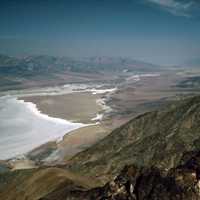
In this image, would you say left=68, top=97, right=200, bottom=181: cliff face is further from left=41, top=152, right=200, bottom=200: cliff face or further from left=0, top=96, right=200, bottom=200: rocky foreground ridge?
left=41, top=152, right=200, bottom=200: cliff face

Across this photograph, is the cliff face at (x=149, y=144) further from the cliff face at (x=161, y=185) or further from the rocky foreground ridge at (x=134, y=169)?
the cliff face at (x=161, y=185)

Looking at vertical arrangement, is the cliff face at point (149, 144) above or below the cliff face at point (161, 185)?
below

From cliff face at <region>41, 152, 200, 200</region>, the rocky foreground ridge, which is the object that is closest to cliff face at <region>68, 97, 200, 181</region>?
the rocky foreground ridge

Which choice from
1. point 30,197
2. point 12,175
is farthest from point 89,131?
point 30,197

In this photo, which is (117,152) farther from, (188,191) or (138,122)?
(188,191)

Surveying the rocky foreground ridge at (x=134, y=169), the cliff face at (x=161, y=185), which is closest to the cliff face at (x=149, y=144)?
the rocky foreground ridge at (x=134, y=169)

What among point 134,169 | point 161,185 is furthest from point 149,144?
point 161,185

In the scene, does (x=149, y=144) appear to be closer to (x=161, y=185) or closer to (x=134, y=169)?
(x=134, y=169)

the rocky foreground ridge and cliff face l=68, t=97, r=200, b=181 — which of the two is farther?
cliff face l=68, t=97, r=200, b=181
